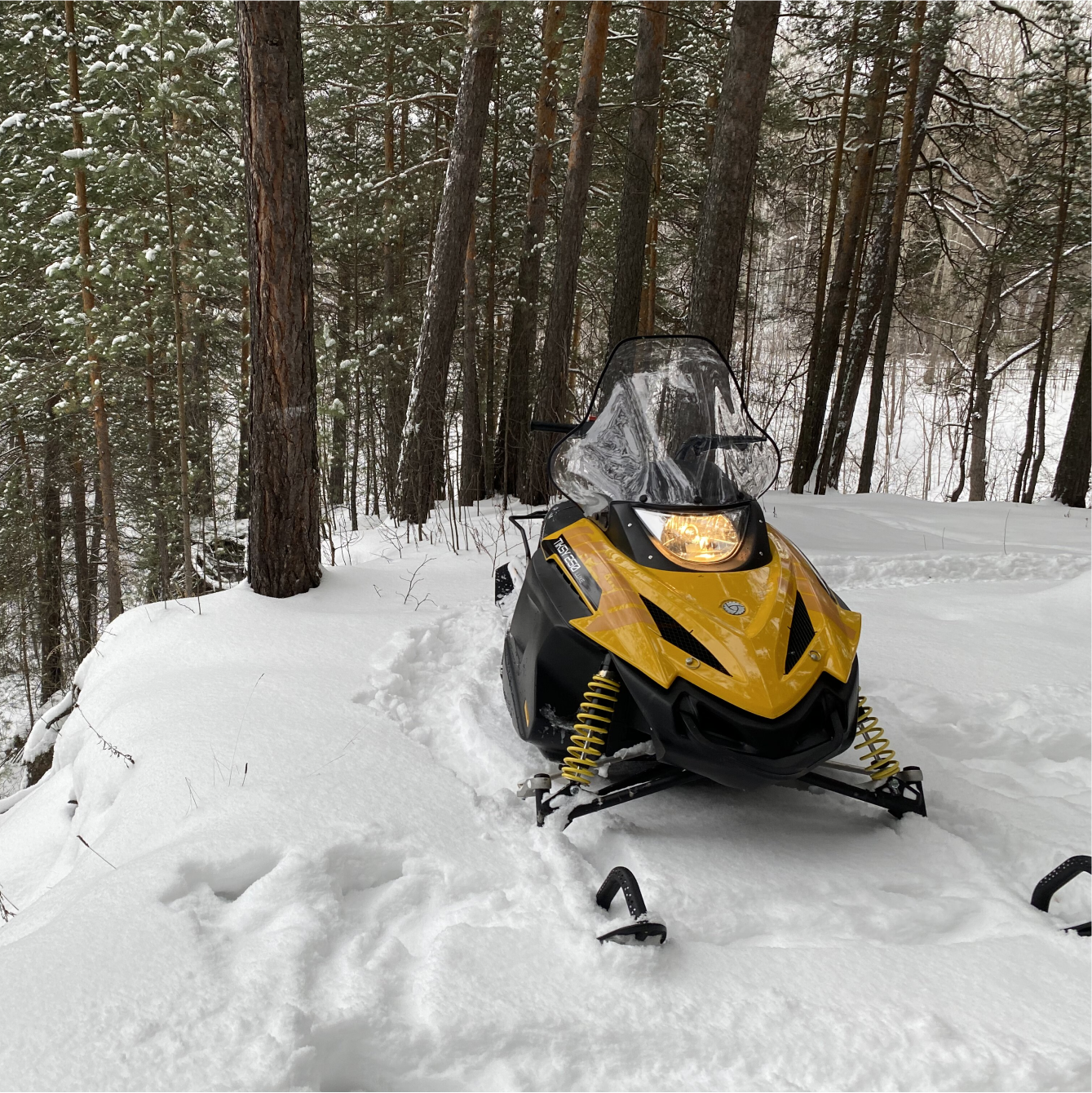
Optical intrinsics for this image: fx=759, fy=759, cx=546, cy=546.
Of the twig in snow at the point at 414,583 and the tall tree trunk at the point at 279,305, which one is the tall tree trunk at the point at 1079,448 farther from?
the tall tree trunk at the point at 279,305

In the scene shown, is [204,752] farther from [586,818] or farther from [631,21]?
[631,21]

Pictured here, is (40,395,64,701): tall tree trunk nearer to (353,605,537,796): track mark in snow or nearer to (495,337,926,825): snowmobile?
(353,605,537,796): track mark in snow

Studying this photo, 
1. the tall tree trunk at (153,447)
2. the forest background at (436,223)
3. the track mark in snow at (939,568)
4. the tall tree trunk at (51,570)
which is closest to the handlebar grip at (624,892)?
the track mark in snow at (939,568)

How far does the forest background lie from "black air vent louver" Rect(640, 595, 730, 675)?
4.92 meters

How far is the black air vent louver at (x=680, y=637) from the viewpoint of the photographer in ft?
7.20

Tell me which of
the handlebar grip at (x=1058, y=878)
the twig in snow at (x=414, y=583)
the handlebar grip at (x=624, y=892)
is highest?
the handlebar grip at (x=1058, y=878)

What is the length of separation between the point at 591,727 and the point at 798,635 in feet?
2.29

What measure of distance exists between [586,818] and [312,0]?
1166 centimetres

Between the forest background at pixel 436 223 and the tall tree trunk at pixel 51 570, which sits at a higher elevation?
the forest background at pixel 436 223

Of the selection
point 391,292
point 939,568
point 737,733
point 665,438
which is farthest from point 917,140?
point 737,733

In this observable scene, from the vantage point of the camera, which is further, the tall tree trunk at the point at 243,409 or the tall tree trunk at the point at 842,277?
the tall tree trunk at the point at 243,409

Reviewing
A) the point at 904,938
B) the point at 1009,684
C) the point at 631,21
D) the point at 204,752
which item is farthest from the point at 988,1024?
the point at 631,21

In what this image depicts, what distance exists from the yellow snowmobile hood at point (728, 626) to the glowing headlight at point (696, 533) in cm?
8

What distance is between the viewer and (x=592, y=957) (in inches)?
69.8
